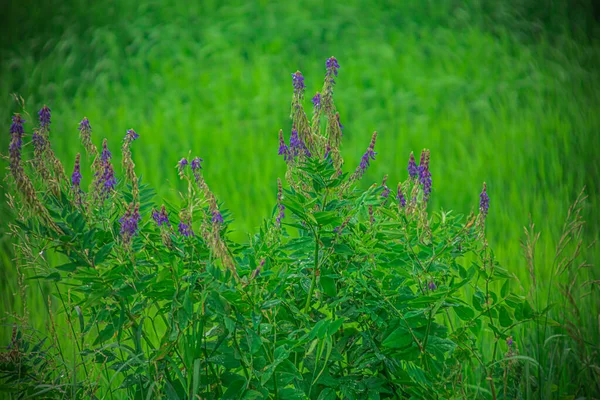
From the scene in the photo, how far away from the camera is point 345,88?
656cm

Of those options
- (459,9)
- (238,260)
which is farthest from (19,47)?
(238,260)

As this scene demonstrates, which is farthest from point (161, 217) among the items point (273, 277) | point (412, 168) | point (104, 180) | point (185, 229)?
point (412, 168)

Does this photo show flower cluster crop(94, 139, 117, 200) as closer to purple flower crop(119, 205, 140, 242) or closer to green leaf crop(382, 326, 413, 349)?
purple flower crop(119, 205, 140, 242)

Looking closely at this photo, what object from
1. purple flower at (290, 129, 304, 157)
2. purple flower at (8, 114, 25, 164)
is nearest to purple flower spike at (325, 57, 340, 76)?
purple flower at (290, 129, 304, 157)

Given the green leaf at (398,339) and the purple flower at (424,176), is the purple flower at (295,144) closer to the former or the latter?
the purple flower at (424,176)

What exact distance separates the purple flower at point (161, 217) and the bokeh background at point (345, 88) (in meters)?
2.24

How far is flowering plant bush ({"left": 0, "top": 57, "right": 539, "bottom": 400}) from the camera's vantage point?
2.14m

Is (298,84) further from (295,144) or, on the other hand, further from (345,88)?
(345,88)

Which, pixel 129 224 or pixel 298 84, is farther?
pixel 298 84

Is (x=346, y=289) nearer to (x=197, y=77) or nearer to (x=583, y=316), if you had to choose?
(x=583, y=316)

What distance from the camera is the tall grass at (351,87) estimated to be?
205 inches

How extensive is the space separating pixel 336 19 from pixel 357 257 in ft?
17.9

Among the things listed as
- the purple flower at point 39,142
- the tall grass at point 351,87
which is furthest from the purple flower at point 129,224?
the tall grass at point 351,87

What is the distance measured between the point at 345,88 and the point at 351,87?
10 centimetres
